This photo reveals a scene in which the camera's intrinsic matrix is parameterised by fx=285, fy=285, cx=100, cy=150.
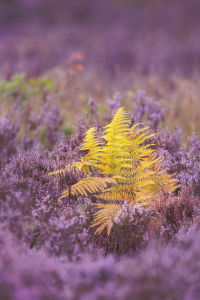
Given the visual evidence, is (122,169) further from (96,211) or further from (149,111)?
(149,111)

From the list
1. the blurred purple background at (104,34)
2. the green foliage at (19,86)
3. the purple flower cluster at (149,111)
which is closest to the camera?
the purple flower cluster at (149,111)

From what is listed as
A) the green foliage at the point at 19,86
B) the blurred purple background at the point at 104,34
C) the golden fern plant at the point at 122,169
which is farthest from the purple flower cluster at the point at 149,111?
the blurred purple background at the point at 104,34

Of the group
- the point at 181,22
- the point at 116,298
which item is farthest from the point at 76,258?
the point at 181,22

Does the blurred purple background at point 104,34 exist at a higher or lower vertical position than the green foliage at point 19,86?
higher

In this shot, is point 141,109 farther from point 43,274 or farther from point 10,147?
point 43,274

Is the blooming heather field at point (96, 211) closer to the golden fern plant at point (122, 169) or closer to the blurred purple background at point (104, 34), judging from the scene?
the golden fern plant at point (122, 169)

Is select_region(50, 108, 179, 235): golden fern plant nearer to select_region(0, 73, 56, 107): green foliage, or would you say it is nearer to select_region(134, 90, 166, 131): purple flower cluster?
select_region(134, 90, 166, 131): purple flower cluster

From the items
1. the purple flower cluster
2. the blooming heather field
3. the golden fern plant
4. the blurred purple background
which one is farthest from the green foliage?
the blurred purple background

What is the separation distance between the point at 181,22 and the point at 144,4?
2.71 metres

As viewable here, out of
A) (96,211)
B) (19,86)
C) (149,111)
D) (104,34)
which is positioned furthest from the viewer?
(104,34)

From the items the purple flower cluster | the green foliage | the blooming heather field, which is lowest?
the blooming heather field

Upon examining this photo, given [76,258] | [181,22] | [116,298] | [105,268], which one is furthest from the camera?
[181,22]

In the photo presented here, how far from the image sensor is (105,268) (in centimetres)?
115

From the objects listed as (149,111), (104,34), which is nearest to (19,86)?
(149,111)
